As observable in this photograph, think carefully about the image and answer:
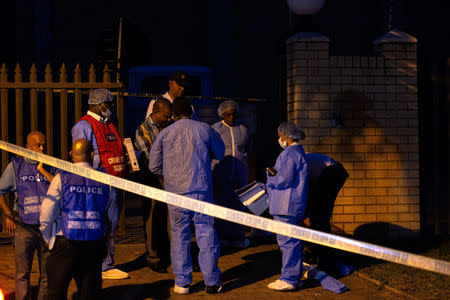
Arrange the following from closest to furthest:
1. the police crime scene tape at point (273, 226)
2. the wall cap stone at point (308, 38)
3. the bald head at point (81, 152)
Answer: the police crime scene tape at point (273, 226)
the bald head at point (81, 152)
the wall cap stone at point (308, 38)

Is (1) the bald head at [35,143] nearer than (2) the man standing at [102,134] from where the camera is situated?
Yes

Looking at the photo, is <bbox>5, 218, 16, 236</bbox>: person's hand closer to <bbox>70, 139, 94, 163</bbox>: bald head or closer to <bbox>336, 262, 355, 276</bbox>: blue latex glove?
<bbox>70, 139, 94, 163</bbox>: bald head

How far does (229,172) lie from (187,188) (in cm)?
201

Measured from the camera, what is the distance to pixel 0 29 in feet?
59.2

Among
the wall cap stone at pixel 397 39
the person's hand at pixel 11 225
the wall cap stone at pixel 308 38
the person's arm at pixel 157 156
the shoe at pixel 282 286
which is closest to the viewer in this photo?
the person's hand at pixel 11 225

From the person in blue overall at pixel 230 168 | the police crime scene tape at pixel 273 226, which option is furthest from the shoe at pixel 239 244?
the police crime scene tape at pixel 273 226

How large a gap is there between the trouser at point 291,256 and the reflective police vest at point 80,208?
2037mm

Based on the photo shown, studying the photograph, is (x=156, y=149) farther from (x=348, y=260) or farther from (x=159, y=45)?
(x=159, y=45)

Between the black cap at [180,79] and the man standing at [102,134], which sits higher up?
the black cap at [180,79]

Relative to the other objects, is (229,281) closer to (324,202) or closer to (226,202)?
(324,202)

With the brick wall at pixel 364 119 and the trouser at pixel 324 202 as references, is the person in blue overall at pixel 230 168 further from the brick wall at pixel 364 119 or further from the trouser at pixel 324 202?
the trouser at pixel 324 202

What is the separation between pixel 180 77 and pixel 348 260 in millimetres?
2612

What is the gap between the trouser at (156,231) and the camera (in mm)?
6762

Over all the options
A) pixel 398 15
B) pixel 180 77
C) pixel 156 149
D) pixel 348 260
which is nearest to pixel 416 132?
pixel 348 260
